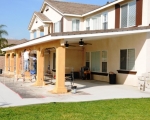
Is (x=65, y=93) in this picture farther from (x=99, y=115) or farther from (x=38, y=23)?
(x=38, y=23)

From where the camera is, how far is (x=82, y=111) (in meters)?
7.79

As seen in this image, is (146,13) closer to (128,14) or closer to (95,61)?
(128,14)

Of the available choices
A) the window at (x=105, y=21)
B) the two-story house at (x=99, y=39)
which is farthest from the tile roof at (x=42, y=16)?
the window at (x=105, y=21)

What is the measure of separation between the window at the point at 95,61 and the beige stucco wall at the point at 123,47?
17.9 inches

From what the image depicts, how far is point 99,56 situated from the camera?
19.5 m

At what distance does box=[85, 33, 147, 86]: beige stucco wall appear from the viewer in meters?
14.7

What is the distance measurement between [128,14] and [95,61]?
563cm

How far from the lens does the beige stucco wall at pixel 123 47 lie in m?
14.7

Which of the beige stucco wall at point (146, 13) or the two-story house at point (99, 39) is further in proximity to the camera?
the beige stucco wall at point (146, 13)

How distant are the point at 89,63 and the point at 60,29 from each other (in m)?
4.65

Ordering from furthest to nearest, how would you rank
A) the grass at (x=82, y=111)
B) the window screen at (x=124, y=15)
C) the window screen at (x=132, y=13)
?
the window screen at (x=124, y=15), the window screen at (x=132, y=13), the grass at (x=82, y=111)

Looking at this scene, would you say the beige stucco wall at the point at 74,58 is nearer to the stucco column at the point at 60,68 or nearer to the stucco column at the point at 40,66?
the stucco column at the point at 40,66

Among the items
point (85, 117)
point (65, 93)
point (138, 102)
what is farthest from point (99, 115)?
point (65, 93)

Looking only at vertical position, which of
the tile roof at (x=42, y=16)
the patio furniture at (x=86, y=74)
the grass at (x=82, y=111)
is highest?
the tile roof at (x=42, y=16)
